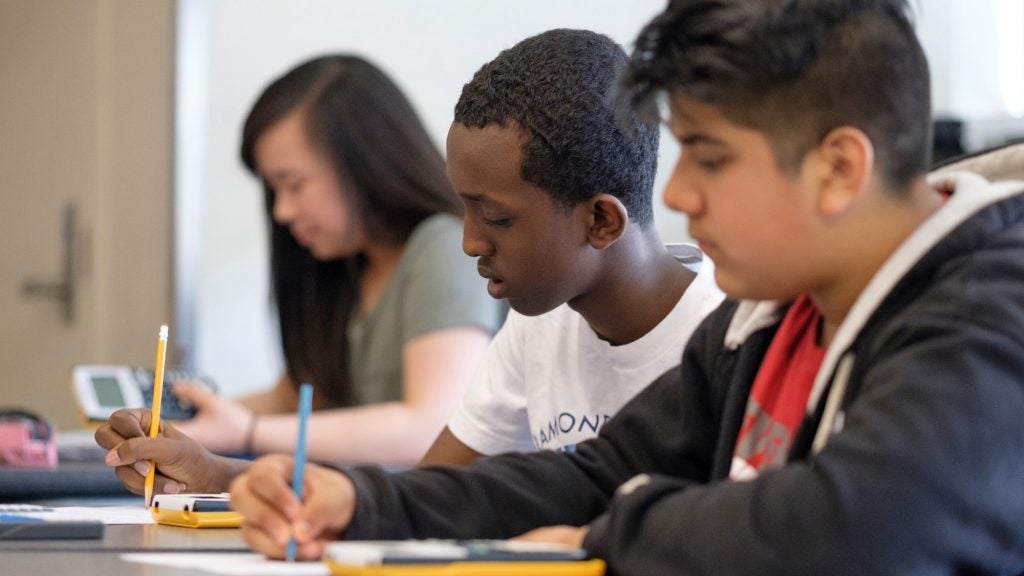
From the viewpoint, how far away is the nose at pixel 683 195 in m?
0.89

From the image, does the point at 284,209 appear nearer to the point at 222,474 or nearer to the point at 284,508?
the point at 222,474

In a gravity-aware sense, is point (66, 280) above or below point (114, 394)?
below

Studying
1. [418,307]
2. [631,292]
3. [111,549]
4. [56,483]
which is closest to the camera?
[111,549]

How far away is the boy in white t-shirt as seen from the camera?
1.28 meters

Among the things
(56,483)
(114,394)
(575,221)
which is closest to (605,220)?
(575,221)

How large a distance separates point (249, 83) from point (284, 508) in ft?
9.51

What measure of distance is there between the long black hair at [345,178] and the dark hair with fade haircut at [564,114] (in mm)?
1121

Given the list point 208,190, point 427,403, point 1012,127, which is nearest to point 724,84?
point 427,403

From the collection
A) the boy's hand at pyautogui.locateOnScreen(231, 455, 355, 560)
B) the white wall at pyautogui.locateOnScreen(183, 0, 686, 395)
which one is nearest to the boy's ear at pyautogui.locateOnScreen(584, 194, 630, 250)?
the boy's hand at pyautogui.locateOnScreen(231, 455, 355, 560)

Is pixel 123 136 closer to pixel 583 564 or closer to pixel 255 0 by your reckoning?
pixel 255 0

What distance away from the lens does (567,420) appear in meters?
1.39

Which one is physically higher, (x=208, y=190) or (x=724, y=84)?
(x=724, y=84)

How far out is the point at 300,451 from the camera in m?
0.83

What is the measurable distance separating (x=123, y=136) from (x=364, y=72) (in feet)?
5.24
